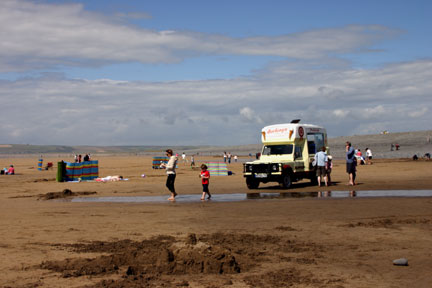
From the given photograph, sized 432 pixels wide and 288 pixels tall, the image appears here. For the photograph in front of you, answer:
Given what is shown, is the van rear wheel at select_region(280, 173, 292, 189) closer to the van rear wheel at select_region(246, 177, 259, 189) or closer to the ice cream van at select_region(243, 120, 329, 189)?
the ice cream van at select_region(243, 120, 329, 189)

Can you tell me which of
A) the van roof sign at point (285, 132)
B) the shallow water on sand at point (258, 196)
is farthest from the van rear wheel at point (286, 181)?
the shallow water on sand at point (258, 196)

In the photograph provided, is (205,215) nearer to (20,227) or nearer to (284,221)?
(284,221)

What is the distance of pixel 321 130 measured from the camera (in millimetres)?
30234

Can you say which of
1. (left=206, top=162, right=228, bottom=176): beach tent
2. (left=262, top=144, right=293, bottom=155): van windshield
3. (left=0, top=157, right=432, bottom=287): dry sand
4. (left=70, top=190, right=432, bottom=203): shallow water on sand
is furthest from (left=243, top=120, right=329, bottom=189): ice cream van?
(left=206, top=162, right=228, bottom=176): beach tent

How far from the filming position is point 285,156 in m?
27.3

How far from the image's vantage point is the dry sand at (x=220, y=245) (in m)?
8.45

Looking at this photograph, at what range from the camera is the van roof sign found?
27.3 meters

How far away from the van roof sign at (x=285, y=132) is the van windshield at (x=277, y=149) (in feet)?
1.25

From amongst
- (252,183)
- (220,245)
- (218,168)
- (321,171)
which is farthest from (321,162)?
(220,245)

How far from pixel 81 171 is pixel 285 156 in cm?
1489

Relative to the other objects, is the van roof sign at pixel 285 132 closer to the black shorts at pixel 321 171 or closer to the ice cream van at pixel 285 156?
the ice cream van at pixel 285 156

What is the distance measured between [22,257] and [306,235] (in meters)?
5.98

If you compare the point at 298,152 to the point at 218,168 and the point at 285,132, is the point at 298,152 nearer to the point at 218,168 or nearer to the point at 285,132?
the point at 285,132

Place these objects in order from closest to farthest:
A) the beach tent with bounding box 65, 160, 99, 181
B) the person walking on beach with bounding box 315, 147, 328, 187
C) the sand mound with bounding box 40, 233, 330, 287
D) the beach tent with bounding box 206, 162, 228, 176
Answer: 1. the sand mound with bounding box 40, 233, 330, 287
2. the person walking on beach with bounding box 315, 147, 328, 187
3. the beach tent with bounding box 65, 160, 99, 181
4. the beach tent with bounding box 206, 162, 228, 176
